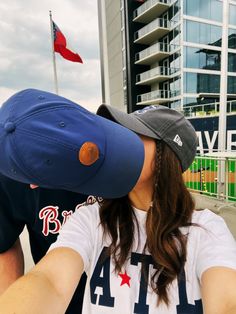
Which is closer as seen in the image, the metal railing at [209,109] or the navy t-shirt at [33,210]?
the navy t-shirt at [33,210]

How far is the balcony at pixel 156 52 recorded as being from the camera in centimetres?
1695

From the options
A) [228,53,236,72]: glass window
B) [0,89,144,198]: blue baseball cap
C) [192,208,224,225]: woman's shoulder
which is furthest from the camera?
[228,53,236,72]: glass window

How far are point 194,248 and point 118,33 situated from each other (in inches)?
121

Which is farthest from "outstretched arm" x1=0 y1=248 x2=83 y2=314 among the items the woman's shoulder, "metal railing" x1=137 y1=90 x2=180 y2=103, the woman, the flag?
"metal railing" x1=137 y1=90 x2=180 y2=103

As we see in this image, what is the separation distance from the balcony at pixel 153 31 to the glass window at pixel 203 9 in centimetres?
144

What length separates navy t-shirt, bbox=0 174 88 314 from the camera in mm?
748

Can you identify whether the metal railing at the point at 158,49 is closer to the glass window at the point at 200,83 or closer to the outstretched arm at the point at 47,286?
the glass window at the point at 200,83

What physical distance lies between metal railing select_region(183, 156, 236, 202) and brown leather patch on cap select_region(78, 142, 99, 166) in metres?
3.74

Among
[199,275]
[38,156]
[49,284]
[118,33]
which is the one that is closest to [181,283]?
[199,275]

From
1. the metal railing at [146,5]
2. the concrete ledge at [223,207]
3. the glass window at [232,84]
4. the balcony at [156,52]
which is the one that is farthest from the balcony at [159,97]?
the concrete ledge at [223,207]

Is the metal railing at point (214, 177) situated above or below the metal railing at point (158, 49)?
below

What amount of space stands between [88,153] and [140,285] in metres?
0.38

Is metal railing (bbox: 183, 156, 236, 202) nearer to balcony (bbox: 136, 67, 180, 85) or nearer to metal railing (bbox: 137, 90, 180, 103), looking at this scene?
metal railing (bbox: 137, 90, 180, 103)

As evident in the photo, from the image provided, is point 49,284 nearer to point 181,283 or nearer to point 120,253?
point 120,253
